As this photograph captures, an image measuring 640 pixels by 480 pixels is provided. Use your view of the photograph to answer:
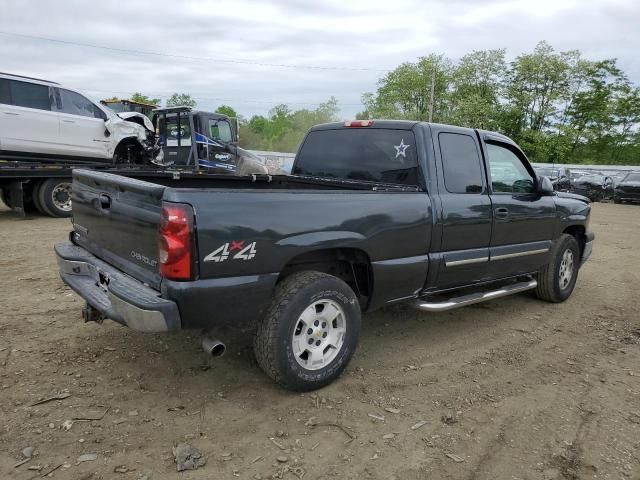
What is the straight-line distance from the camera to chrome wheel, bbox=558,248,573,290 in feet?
18.8

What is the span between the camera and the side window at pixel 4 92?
30.2 ft

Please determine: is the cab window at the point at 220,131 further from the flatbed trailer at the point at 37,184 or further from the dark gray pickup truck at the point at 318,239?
the dark gray pickup truck at the point at 318,239

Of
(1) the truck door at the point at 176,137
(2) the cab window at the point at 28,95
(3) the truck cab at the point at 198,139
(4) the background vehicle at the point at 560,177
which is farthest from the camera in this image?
(4) the background vehicle at the point at 560,177

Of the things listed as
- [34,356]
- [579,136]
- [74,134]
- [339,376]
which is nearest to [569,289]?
[339,376]

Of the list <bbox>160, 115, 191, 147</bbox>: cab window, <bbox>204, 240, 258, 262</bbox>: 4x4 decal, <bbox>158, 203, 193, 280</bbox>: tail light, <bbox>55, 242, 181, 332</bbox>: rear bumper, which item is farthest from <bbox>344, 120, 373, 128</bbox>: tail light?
<bbox>160, 115, 191, 147</bbox>: cab window

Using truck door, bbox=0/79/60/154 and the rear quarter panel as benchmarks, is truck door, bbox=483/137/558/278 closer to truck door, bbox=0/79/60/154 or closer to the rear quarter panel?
the rear quarter panel

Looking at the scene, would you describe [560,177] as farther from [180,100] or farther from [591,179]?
[180,100]

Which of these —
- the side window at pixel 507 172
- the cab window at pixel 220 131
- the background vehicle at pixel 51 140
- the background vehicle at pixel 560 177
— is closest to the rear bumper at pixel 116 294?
the side window at pixel 507 172

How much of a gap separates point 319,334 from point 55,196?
845 cm

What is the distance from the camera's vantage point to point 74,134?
10.3 m

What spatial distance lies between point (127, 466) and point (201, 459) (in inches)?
14.7

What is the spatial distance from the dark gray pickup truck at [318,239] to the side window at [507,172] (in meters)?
0.02

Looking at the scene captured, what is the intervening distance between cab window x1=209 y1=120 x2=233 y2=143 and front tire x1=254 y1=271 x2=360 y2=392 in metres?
13.2

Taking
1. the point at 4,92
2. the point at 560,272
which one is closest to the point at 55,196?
the point at 4,92
